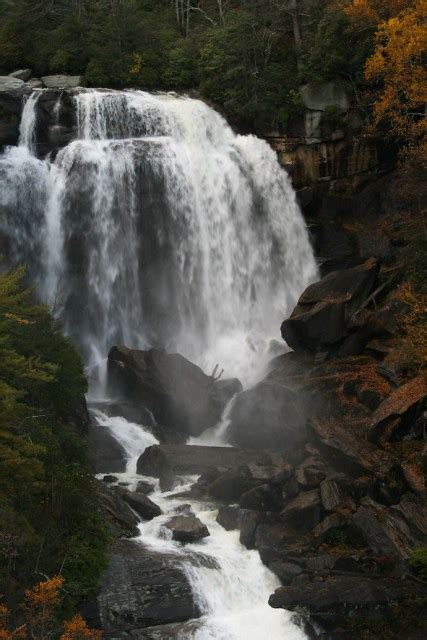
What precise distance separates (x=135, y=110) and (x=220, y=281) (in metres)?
9.70

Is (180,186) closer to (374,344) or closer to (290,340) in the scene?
(290,340)

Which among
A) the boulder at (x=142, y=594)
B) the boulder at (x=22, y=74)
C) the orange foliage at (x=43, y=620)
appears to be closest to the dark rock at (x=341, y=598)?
the boulder at (x=142, y=594)

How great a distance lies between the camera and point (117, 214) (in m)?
30.7

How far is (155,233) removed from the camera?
3130 cm

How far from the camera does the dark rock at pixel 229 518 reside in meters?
18.5

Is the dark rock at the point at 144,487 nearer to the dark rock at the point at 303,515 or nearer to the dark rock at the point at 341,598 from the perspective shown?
the dark rock at the point at 303,515

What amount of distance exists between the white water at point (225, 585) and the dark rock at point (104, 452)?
3.13 metres

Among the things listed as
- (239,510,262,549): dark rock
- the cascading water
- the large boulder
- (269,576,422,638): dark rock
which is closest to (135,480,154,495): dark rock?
(239,510,262,549): dark rock

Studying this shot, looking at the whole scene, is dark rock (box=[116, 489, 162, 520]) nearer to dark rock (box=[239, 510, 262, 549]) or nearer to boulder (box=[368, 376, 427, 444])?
dark rock (box=[239, 510, 262, 549])

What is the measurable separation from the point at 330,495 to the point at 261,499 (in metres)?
1.99

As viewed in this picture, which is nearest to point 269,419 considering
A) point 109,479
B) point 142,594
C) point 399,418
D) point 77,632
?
point 399,418

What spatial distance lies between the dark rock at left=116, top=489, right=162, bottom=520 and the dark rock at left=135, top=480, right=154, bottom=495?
1211 millimetres

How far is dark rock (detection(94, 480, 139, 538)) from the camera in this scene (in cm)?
1739

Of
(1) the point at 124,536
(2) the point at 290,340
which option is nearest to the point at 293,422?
(2) the point at 290,340
